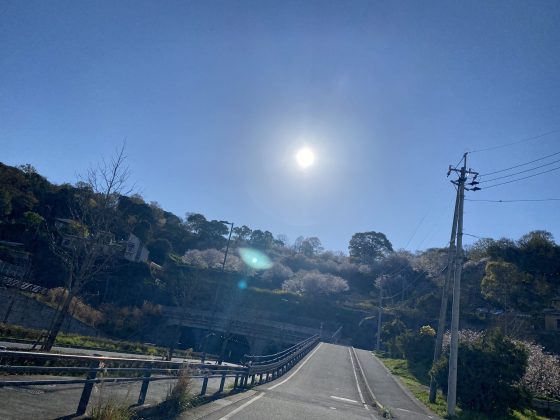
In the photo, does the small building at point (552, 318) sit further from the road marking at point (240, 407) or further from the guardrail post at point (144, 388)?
the guardrail post at point (144, 388)

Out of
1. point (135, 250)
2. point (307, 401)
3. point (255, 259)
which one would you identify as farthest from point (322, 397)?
point (255, 259)

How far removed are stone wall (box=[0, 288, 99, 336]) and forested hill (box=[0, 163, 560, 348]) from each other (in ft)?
12.9

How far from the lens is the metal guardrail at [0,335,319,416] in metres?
4.70

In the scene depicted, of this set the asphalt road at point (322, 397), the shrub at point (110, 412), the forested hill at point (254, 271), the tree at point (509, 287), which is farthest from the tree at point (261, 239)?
the shrub at point (110, 412)

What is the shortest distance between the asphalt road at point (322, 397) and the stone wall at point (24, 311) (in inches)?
935

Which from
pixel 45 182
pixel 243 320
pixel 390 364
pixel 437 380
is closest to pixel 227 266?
pixel 243 320

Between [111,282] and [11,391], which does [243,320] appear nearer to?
[111,282]

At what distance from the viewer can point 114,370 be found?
639cm

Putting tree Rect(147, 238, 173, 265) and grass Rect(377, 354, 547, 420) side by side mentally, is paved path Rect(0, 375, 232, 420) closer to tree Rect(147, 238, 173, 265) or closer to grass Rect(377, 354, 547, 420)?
grass Rect(377, 354, 547, 420)

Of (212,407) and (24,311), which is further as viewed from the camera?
(24,311)

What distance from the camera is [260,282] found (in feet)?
275

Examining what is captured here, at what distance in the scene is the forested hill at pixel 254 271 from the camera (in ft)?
154

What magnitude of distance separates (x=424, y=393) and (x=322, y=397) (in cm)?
971

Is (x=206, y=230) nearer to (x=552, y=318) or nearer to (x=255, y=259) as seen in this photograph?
(x=255, y=259)
